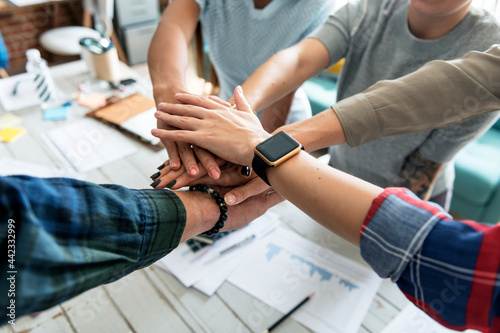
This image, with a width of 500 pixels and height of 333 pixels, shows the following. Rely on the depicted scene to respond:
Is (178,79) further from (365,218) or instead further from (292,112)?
(365,218)

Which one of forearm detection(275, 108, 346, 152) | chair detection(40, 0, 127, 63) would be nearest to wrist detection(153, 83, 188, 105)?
forearm detection(275, 108, 346, 152)

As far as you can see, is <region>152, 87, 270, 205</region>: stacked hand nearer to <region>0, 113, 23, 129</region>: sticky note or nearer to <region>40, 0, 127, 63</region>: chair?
<region>0, 113, 23, 129</region>: sticky note

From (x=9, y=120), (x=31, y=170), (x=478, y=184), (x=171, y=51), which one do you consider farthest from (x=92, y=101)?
(x=478, y=184)

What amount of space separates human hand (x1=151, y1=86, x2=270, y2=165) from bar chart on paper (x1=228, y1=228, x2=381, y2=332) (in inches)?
10.6

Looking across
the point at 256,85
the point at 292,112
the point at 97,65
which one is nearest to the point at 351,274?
the point at 256,85

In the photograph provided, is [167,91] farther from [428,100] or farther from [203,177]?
[428,100]

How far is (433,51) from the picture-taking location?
89 cm

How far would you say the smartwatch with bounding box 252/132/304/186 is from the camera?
64cm

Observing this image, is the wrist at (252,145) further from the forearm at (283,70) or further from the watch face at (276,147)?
the forearm at (283,70)

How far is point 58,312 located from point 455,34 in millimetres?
1129

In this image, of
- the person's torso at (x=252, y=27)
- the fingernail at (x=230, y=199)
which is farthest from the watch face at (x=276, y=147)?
the person's torso at (x=252, y=27)

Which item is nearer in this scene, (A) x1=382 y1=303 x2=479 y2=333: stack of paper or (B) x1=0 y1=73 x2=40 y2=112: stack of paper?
(A) x1=382 y1=303 x2=479 y2=333: stack of paper

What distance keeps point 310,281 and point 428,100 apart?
50cm

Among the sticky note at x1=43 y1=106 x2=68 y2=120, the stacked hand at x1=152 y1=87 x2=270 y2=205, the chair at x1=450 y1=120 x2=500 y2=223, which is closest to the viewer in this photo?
the stacked hand at x1=152 y1=87 x2=270 y2=205
